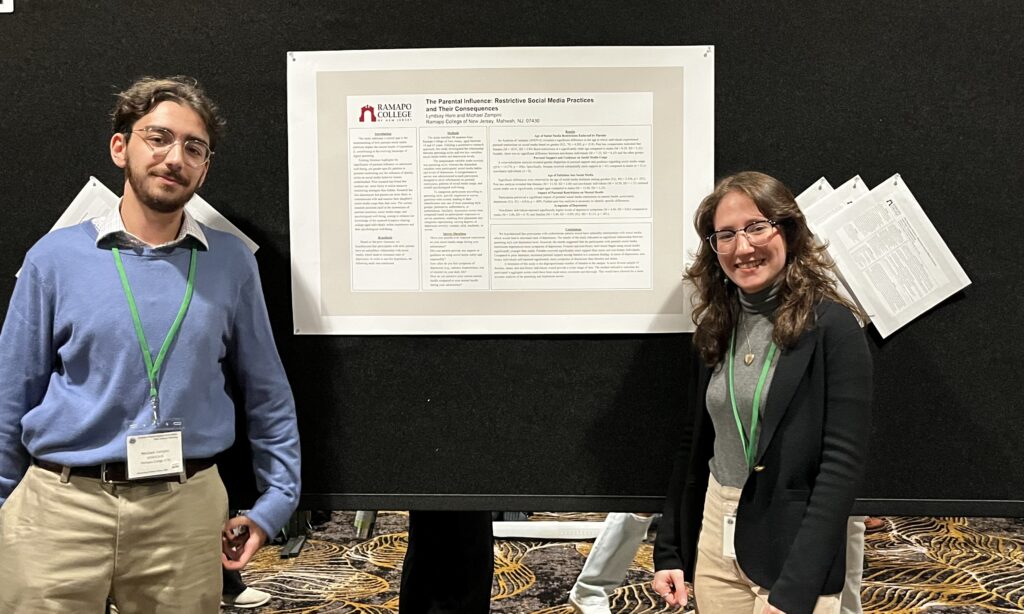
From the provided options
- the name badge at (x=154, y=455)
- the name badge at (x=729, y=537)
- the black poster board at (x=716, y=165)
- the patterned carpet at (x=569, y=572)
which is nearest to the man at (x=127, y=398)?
the name badge at (x=154, y=455)

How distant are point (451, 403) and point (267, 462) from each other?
0.44 m

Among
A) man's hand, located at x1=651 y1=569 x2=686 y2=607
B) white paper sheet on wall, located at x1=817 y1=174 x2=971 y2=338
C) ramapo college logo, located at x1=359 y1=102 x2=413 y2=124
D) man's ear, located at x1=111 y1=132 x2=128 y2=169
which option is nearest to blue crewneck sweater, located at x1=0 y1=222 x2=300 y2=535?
man's ear, located at x1=111 y1=132 x2=128 y2=169

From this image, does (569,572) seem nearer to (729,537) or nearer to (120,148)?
(729,537)

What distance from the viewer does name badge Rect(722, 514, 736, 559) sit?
1.37m

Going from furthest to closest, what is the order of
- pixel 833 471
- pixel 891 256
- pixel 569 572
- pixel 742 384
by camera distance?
pixel 569 572 < pixel 891 256 < pixel 742 384 < pixel 833 471

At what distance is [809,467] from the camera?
1.33m

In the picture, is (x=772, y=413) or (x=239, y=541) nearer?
(x=772, y=413)

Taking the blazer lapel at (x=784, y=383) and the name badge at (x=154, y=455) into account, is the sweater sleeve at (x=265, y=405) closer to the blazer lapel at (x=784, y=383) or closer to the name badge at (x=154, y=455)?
the name badge at (x=154, y=455)

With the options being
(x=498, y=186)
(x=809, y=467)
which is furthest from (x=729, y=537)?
(x=498, y=186)

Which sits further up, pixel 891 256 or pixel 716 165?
pixel 716 165

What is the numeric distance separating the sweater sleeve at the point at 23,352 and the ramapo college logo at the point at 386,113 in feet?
2.46

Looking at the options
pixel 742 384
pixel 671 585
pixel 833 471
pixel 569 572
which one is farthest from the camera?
pixel 569 572

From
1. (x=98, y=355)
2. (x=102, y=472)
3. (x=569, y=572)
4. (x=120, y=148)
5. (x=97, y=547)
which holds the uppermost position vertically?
(x=120, y=148)

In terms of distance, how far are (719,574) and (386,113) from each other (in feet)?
4.01
